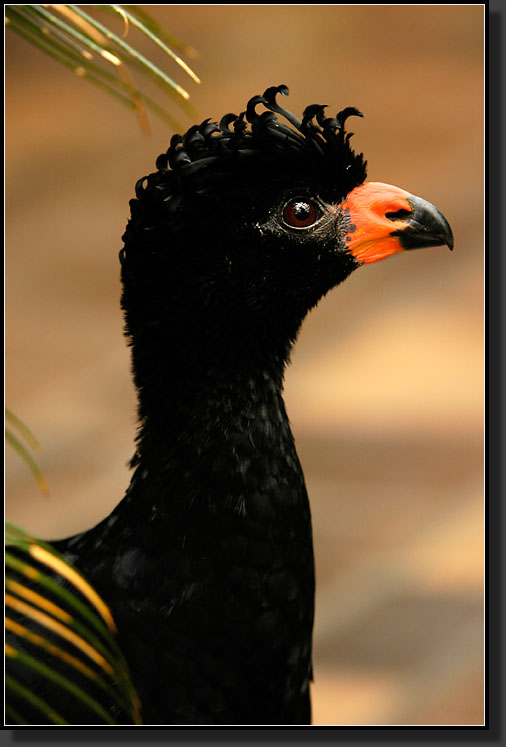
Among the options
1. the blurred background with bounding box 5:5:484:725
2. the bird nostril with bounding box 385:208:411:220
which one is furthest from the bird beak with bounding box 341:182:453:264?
the blurred background with bounding box 5:5:484:725

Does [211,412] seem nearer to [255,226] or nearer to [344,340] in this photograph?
[255,226]

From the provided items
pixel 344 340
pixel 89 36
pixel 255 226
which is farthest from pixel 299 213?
pixel 344 340

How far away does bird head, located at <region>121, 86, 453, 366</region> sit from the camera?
1244 millimetres

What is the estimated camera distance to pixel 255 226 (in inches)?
50.4

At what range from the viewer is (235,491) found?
1274 millimetres

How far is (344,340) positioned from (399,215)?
223cm

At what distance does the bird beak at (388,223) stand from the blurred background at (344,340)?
137 cm

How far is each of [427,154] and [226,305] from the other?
100 inches


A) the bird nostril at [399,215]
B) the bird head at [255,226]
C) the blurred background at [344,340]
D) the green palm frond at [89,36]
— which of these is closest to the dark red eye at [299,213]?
the bird head at [255,226]

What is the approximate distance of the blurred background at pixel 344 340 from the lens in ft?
9.18

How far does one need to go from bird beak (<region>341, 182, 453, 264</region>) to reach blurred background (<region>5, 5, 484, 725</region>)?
1.37 meters

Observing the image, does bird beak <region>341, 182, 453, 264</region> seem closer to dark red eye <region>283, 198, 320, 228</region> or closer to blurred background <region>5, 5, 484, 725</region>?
dark red eye <region>283, 198, 320, 228</region>

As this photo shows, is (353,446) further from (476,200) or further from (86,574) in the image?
(86,574)

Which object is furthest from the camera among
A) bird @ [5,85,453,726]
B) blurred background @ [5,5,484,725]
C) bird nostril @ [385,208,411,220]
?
blurred background @ [5,5,484,725]
